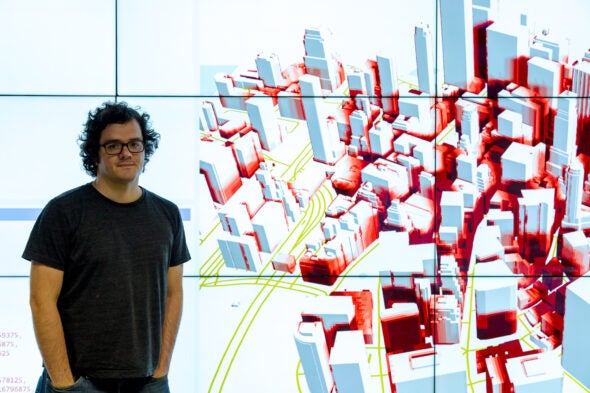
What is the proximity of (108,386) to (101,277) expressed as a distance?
270mm

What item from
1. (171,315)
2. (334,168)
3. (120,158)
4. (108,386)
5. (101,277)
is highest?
(120,158)

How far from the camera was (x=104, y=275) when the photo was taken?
1884 millimetres

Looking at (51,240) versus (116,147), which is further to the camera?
(116,147)

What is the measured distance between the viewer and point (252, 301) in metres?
3.00

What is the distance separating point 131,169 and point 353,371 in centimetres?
143

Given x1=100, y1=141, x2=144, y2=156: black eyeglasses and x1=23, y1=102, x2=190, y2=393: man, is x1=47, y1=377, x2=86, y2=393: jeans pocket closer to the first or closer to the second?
x1=23, y1=102, x2=190, y2=393: man

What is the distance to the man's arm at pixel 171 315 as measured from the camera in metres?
2.04

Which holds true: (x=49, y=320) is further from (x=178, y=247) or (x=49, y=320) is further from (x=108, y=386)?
(x=178, y=247)

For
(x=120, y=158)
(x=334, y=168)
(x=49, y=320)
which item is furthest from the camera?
(x=334, y=168)

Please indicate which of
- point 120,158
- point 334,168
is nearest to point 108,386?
point 120,158

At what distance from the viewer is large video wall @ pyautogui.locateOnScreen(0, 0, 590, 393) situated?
295 cm

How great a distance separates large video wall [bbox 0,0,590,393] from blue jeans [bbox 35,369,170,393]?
1000 mm

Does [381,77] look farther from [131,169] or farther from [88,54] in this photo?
[131,169]

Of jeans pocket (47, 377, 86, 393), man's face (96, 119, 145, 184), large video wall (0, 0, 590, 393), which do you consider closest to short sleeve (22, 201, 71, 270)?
man's face (96, 119, 145, 184)
